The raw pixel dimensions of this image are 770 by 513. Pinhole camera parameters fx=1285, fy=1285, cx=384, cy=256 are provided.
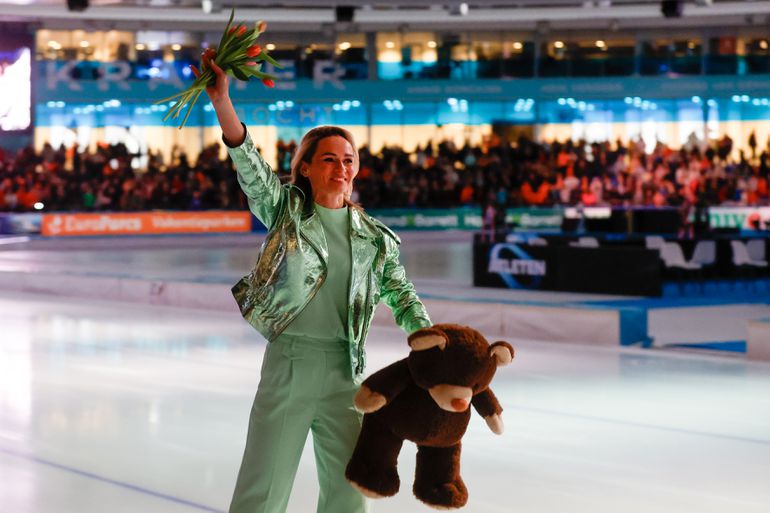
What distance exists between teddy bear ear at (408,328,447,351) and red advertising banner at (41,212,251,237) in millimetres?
28881

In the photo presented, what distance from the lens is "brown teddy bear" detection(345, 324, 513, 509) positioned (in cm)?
343

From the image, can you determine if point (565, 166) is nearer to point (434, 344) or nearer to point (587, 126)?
point (587, 126)

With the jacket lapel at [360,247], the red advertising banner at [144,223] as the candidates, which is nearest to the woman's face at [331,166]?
the jacket lapel at [360,247]

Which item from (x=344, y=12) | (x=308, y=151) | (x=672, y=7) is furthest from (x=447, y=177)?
(x=308, y=151)

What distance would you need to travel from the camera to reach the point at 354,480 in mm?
3664

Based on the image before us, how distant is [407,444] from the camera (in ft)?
24.3

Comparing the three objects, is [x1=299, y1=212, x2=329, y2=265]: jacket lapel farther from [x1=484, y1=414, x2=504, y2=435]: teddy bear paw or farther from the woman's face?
[x1=484, y1=414, x2=504, y2=435]: teddy bear paw

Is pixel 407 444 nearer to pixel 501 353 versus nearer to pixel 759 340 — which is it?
pixel 501 353

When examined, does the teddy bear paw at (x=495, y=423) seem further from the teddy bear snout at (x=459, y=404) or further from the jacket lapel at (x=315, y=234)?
the jacket lapel at (x=315, y=234)

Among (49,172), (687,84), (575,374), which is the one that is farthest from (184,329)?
(687,84)

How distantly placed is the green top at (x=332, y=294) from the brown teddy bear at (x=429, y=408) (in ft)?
1.12

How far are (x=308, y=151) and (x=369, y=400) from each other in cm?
87

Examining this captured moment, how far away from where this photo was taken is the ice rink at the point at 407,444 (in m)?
6.04

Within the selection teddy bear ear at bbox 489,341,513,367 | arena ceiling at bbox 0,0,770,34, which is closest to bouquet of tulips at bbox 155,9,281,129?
teddy bear ear at bbox 489,341,513,367
